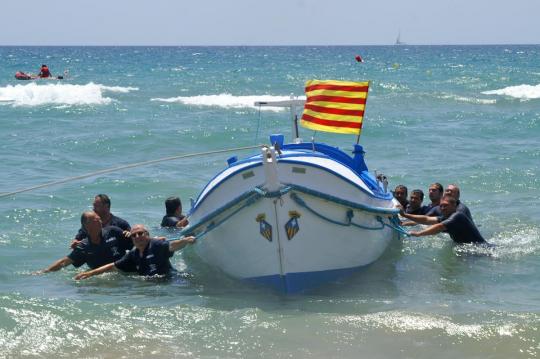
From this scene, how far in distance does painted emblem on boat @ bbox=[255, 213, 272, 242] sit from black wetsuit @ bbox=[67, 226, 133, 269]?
5.55ft

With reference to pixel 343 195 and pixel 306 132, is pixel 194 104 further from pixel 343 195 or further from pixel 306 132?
pixel 343 195

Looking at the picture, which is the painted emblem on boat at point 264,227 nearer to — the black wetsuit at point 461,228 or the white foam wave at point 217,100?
the black wetsuit at point 461,228

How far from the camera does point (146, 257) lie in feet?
29.5

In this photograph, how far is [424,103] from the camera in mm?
32125

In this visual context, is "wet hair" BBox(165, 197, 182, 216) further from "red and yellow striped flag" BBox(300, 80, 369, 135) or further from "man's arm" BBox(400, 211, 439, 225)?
"man's arm" BBox(400, 211, 439, 225)

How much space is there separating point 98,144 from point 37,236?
9.26 meters

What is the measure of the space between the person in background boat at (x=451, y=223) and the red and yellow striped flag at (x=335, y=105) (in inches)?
63.8

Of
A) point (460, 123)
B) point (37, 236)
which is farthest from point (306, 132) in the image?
point (37, 236)

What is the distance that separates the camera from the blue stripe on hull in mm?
8539

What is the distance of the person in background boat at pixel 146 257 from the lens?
879 centimetres

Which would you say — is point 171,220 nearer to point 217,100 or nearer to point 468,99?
point 217,100

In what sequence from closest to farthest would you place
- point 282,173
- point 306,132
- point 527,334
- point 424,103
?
point 527,334 → point 282,173 → point 306,132 → point 424,103

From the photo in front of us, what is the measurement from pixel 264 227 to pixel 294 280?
64 centimetres

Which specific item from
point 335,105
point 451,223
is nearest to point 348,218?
point 335,105
